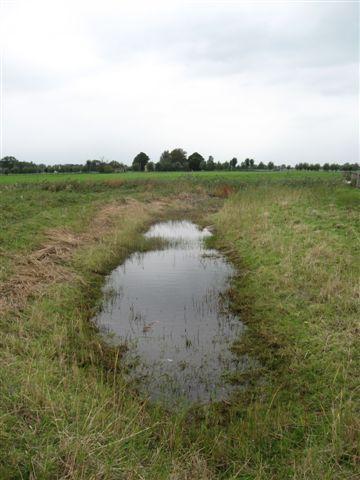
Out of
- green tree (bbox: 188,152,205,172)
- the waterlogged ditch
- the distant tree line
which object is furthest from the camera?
green tree (bbox: 188,152,205,172)

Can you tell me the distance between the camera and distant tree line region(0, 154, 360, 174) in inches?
2680

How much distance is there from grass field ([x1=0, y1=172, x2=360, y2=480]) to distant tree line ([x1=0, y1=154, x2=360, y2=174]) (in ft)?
192

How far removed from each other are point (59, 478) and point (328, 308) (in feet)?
18.4

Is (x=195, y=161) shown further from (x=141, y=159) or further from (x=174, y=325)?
(x=174, y=325)

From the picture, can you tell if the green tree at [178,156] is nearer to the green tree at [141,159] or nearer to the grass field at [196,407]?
the green tree at [141,159]

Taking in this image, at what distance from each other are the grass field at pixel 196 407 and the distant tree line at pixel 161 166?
192 feet

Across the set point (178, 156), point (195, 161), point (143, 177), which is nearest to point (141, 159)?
point (178, 156)

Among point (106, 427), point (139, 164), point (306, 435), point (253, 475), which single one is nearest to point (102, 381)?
point (106, 427)

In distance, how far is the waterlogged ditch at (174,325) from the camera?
5.64m

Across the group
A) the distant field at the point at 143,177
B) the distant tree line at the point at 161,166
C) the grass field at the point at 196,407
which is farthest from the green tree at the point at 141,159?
the grass field at the point at 196,407

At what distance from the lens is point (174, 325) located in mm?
7664

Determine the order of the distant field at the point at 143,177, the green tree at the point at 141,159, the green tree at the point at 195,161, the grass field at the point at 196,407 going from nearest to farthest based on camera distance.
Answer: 1. the grass field at the point at 196,407
2. the distant field at the point at 143,177
3. the green tree at the point at 195,161
4. the green tree at the point at 141,159

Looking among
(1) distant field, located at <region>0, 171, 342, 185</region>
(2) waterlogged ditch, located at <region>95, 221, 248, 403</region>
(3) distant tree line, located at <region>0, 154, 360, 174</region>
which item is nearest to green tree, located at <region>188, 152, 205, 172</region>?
(3) distant tree line, located at <region>0, 154, 360, 174</region>

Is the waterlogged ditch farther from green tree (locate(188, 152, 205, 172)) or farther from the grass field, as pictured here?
green tree (locate(188, 152, 205, 172))
